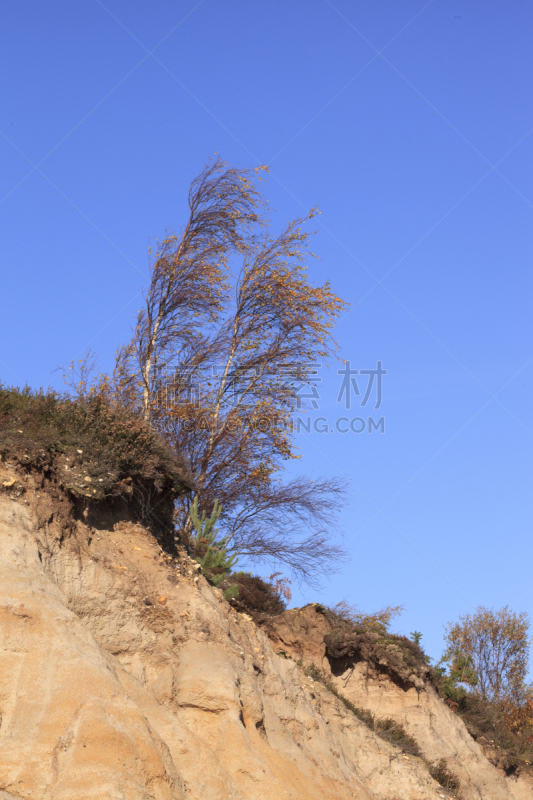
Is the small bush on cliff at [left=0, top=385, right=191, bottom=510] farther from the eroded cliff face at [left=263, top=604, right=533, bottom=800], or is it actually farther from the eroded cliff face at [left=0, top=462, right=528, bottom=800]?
the eroded cliff face at [left=263, top=604, right=533, bottom=800]

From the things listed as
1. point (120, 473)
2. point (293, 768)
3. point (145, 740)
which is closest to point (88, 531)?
point (120, 473)

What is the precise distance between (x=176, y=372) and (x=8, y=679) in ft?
43.7

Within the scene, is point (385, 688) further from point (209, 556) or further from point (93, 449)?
point (93, 449)

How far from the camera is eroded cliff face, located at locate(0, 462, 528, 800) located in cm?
759

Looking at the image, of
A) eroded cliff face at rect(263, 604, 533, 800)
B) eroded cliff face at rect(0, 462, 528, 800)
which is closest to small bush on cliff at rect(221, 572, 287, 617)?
eroded cliff face at rect(263, 604, 533, 800)

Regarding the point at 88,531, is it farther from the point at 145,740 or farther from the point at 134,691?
the point at 145,740

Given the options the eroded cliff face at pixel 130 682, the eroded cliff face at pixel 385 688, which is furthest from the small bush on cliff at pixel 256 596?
the eroded cliff face at pixel 130 682

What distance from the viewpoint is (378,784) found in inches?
564

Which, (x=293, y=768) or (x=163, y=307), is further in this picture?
(x=163, y=307)

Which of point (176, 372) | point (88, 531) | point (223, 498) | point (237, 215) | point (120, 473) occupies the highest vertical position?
point (237, 215)

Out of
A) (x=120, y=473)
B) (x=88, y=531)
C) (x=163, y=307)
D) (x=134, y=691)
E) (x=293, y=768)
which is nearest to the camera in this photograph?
(x=134, y=691)

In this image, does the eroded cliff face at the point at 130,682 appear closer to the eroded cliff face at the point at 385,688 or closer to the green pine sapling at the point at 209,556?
the green pine sapling at the point at 209,556

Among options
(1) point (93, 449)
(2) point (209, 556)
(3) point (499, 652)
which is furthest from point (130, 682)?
(3) point (499, 652)

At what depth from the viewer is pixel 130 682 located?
9.49 metres
